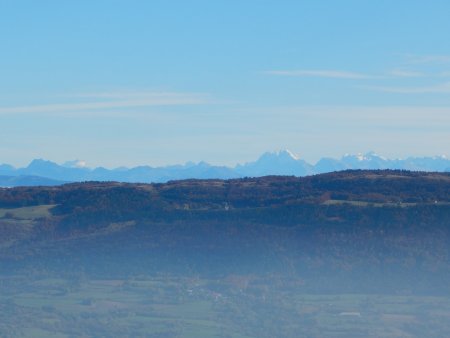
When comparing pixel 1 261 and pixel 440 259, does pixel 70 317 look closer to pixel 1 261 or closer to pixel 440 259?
pixel 1 261

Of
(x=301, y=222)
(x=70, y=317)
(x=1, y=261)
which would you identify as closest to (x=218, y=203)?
(x=301, y=222)

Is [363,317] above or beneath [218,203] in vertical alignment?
beneath

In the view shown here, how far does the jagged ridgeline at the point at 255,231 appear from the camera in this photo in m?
47.7

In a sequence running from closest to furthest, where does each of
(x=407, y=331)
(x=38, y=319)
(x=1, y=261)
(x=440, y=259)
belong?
(x=407, y=331), (x=38, y=319), (x=440, y=259), (x=1, y=261)

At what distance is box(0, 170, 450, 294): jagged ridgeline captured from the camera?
4772cm

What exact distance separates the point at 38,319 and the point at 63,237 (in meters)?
16.4

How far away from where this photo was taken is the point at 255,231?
52.9 meters

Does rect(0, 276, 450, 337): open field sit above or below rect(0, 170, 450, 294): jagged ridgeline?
below

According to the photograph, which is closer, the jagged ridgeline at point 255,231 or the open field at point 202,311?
the open field at point 202,311

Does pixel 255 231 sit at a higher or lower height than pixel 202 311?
higher

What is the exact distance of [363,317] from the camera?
39125 mm

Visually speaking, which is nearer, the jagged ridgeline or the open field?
the open field

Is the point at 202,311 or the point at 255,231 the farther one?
the point at 255,231

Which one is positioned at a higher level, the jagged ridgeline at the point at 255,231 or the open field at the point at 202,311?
the jagged ridgeline at the point at 255,231
